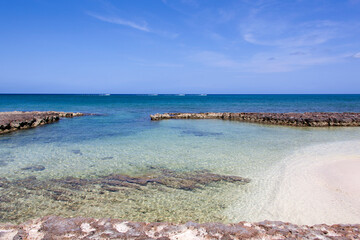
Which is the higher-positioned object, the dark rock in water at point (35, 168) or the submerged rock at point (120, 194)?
the dark rock in water at point (35, 168)

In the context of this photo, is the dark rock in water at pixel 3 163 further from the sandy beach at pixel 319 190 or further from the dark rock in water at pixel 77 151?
the sandy beach at pixel 319 190

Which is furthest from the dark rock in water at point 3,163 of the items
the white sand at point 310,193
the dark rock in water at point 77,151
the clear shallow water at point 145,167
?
the white sand at point 310,193

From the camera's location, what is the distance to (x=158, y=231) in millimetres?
3959

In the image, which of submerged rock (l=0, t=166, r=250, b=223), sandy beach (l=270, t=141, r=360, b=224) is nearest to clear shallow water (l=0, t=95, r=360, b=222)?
submerged rock (l=0, t=166, r=250, b=223)

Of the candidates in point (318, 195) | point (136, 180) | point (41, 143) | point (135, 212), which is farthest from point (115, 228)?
point (41, 143)

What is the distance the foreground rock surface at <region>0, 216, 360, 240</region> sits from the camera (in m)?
3.77

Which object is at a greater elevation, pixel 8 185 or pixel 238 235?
pixel 238 235

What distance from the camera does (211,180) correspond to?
321 inches

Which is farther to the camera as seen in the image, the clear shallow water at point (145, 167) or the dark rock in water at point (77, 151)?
the dark rock in water at point (77, 151)

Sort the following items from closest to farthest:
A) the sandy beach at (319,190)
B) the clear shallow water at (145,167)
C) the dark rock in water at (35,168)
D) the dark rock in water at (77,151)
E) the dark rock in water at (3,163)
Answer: the sandy beach at (319,190) → the clear shallow water at (145,167) → the dark rock in water at (35,168) → the dark rock in water at (3,163) → the dark rock in water at (77,151)

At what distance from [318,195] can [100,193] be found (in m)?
6.87

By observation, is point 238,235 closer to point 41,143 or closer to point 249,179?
point 249,179

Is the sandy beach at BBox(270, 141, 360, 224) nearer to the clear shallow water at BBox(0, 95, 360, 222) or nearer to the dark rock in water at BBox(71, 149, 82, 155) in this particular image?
the clear shallow water at BBox(0, 95, 360, 222)

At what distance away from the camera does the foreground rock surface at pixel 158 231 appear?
377cm
